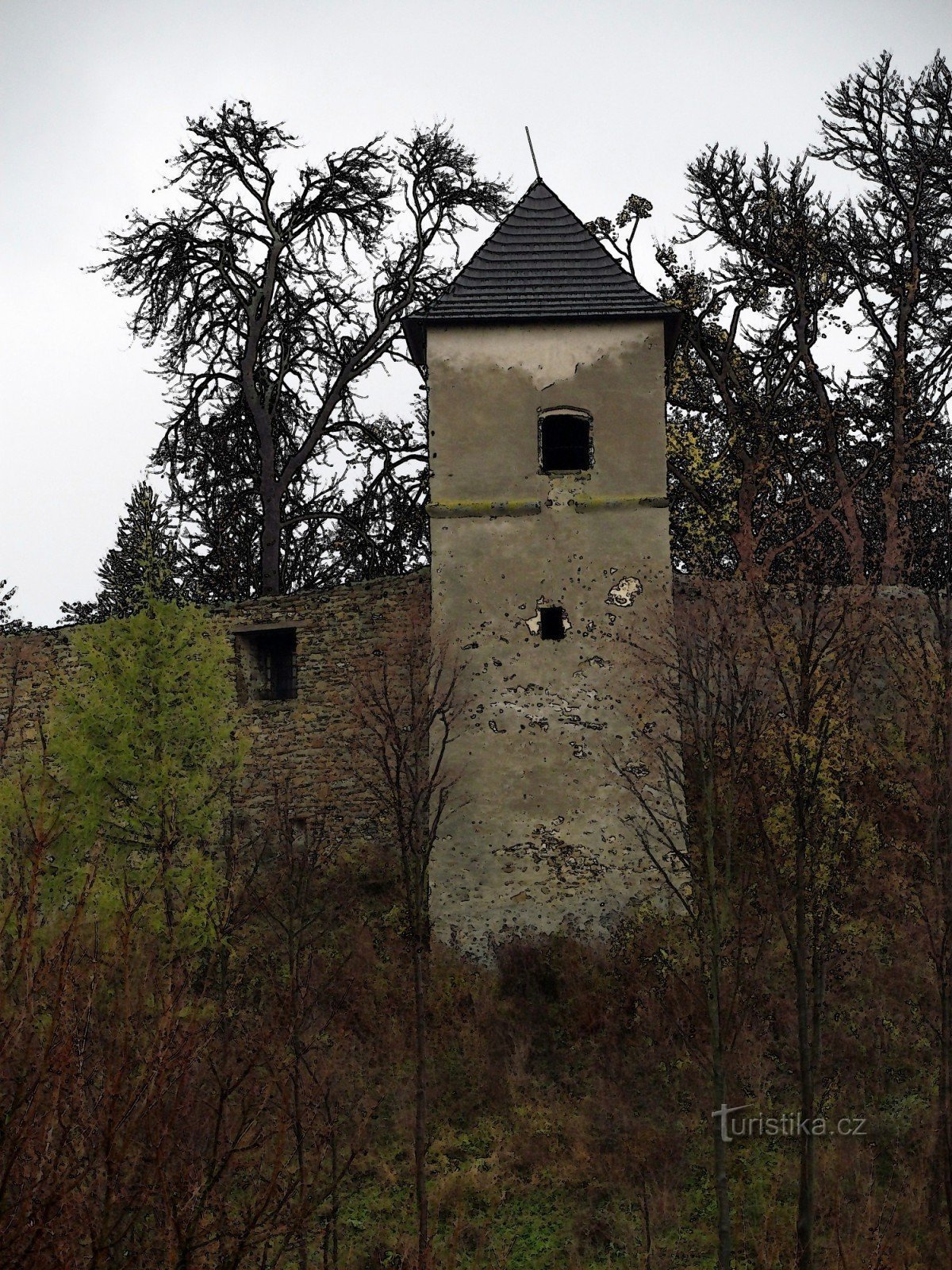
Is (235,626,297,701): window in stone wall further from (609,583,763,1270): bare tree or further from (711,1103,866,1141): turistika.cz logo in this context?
(711,1103,866,1141): turistika.cz logo

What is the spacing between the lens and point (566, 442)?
16203mm

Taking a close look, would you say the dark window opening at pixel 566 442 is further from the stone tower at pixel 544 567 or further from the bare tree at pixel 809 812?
the bare tree at pixel 809 812

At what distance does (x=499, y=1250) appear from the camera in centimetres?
1098

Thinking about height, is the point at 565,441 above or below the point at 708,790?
Result: above

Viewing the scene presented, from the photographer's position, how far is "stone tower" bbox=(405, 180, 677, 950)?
1451cm

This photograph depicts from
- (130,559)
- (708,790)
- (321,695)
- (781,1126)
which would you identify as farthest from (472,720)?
(130,559)

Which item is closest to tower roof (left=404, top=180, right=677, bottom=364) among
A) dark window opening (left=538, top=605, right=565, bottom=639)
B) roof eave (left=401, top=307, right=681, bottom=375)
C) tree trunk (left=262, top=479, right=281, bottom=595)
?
roof eave (left=401, top=307, right=681, bottom=375)

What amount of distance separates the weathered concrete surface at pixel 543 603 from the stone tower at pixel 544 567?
0.06ft

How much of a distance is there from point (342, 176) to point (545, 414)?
10974 mm

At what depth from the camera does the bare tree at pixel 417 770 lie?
11141 mm

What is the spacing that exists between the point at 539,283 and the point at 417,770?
6.72 m

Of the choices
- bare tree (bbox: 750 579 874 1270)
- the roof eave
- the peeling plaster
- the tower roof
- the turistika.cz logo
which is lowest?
the turistika.cz logo

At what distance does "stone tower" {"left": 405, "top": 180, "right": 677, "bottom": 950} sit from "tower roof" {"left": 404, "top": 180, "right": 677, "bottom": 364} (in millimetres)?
30

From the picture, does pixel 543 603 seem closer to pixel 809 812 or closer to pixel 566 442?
pixel 566 442
